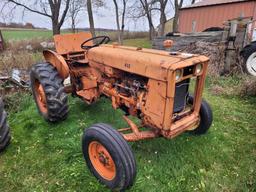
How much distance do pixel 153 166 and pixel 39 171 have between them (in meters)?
1.35

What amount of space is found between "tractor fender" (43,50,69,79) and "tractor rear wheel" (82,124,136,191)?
1326 millimetres

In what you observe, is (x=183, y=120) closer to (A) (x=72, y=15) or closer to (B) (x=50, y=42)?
(B) (x=50, y=42)

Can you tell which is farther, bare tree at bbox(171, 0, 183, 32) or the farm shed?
bare tree at bbox(171, 0, 183, 32)

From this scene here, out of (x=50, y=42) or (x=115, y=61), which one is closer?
(x=115, y=61)

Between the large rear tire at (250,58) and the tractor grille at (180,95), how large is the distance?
4.22m

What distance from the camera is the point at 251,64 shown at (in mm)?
6008

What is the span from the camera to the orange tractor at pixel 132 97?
7.23ft

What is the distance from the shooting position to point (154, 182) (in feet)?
8.23

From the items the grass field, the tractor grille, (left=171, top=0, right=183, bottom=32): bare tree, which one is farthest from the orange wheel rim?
(left=171, top=0, right=183, bottom=32): bare tree

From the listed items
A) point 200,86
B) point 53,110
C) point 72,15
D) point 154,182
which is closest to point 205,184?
point 154,182

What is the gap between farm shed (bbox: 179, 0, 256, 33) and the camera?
532 inches

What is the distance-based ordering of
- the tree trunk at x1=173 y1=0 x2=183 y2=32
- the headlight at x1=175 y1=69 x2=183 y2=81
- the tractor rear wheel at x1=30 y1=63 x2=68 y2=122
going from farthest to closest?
the tree trunk at x1=173 y1=0 x2=183 y2=32, the tractor rear wheel at x1=30 y1=63 x2=68 y2=122, the headlight at x1=175 y1=69 x2=183 y2=81

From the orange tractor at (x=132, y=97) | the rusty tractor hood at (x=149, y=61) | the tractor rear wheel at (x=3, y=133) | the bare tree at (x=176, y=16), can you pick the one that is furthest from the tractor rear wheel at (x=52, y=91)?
the bare tree at (x=176, y=16)

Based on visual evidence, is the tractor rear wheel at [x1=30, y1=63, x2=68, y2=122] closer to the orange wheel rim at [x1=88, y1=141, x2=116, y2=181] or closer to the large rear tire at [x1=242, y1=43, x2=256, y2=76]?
the orange wheel rim at [x1=88, y1=141, x2=116, y2=181]
